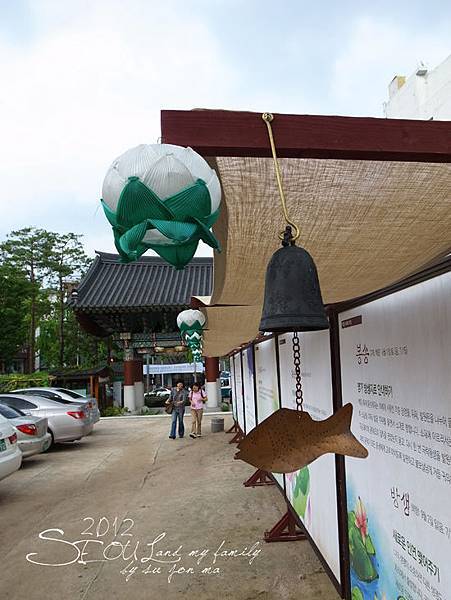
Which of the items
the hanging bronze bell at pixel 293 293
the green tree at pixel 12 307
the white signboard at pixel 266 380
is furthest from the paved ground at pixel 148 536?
the green tree at pixel 12 307

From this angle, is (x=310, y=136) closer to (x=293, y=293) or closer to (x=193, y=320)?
(x=293, y=293)

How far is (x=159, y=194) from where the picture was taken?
1403 mm

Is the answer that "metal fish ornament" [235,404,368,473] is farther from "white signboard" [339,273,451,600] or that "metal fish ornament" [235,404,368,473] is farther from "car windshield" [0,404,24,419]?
"car windshield" [0,404,24,419]

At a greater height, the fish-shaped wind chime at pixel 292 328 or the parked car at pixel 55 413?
the fish-shaped wind chime at pixel 292 328

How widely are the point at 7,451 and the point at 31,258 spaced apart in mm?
26792

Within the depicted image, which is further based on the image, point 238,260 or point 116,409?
point 116,409

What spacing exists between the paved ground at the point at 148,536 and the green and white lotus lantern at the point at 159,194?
3.55m

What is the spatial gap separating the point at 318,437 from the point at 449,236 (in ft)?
4.82

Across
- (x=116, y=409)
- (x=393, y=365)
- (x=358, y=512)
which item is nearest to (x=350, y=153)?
(x=393, y=365)

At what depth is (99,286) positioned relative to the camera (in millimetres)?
21703

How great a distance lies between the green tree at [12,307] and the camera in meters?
29.0

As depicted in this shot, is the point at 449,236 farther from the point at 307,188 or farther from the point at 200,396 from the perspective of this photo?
the point at 200,396

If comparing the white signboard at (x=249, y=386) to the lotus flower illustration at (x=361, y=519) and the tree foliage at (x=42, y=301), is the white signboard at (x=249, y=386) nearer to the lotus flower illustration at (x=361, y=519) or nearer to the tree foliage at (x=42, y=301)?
the lotus flower illustration at (x=361, y=519)

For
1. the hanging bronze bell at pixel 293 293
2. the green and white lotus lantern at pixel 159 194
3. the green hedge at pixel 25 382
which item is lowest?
the green hedge at pixel 25 382
